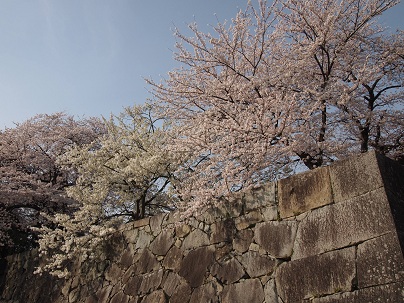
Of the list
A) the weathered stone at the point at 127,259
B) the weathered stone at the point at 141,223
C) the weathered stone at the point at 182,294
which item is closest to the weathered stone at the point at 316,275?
the weathered stone at the point at 182,294

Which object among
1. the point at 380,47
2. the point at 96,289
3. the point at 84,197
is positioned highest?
the point at 380,47

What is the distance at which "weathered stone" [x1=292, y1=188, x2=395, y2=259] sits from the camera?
3654mm

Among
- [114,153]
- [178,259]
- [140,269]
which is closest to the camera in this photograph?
[178,259]

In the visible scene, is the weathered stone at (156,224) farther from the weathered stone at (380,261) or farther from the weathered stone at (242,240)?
the weathered stone at (380,261)

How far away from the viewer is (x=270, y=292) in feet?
14.1

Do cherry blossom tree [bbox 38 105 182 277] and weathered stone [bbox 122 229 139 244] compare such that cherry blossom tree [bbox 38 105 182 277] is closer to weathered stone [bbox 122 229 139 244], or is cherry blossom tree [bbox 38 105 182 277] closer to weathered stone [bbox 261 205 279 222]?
weathered stone [bbox 122 229 139 244]

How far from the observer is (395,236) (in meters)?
3.44

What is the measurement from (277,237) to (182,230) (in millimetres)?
1962

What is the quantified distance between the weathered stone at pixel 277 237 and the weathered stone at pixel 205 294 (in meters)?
0.98

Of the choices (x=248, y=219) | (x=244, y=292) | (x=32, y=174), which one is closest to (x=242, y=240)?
(x=248, y=219)

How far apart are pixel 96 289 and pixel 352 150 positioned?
596 cm

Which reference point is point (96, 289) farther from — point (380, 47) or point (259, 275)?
point (380, 47)

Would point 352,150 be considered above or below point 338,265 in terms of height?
above

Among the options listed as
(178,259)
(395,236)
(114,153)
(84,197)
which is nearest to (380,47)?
(395,236)
